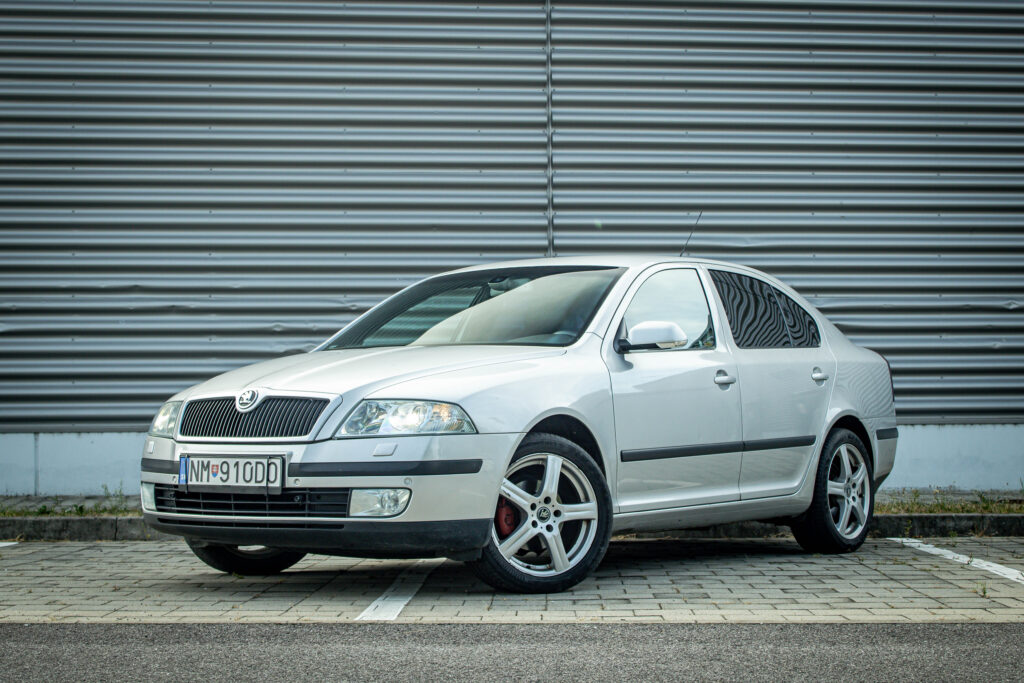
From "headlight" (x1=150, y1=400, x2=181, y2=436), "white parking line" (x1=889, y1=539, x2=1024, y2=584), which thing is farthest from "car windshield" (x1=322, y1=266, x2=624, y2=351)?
"white parking line" (x1=889, y1=539, x2=1024, y2=584)

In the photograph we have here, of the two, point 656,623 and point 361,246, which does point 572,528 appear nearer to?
point 656,623

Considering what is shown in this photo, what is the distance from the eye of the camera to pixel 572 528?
566cm

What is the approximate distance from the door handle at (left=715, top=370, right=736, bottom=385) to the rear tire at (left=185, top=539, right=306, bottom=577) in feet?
7.21

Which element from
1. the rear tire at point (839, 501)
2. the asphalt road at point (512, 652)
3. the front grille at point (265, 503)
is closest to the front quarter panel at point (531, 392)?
the front grille at point (265, 503)

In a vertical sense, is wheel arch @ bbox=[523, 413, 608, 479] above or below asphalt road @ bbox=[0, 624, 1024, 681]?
above

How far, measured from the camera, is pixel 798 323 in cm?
726

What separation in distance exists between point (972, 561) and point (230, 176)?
6484 mm

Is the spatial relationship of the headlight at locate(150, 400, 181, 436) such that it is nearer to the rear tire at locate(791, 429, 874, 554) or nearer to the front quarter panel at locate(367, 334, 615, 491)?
the front quarter panel at locate(367, 334, 615, 491)

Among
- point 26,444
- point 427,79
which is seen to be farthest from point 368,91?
point 26,444

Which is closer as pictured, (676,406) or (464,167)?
(676,406)

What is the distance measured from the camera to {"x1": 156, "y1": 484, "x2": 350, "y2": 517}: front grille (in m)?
5.11

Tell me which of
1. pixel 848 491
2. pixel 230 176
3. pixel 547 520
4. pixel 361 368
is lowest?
pixel 848 491

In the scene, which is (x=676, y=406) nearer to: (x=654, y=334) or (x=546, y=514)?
(x=654, y=334)

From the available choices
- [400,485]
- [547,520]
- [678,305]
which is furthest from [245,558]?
[678,305]
